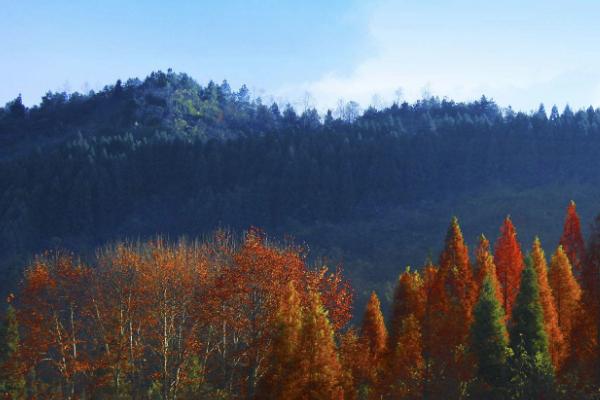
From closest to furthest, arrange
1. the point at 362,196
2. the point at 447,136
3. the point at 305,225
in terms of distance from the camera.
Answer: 1. the point at 305,225
2. the point at 362,196
3. the point at 447,136

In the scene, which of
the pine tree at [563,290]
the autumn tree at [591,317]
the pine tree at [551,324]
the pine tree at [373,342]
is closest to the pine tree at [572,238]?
the pine tree at [563,290]

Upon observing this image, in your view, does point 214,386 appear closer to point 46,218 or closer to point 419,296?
point 419,296

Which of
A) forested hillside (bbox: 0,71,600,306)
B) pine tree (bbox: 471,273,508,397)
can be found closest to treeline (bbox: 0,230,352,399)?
pine tree (bbox: 471,273,508,397)

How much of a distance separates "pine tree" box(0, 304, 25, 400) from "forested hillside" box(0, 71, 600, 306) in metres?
44.3

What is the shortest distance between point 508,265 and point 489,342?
13903mm

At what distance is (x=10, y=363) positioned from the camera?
3841cm

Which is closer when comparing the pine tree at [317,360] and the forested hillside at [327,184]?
the pine tree at [317,360]

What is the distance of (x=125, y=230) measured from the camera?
3890 inches

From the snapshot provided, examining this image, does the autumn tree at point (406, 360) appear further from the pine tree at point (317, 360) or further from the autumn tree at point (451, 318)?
the pine tree at point (317, 360)

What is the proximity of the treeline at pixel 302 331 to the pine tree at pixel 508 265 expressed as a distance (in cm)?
21

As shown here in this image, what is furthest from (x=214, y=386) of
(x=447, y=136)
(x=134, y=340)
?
(x=447, y=136)

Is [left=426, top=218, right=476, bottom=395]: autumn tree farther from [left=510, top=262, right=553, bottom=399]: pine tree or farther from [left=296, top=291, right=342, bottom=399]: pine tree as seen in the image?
[left=296, top=291, right=342, bottom=399]: pine tree

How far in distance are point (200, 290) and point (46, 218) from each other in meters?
75.4

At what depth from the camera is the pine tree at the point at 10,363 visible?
3812 centimetres
